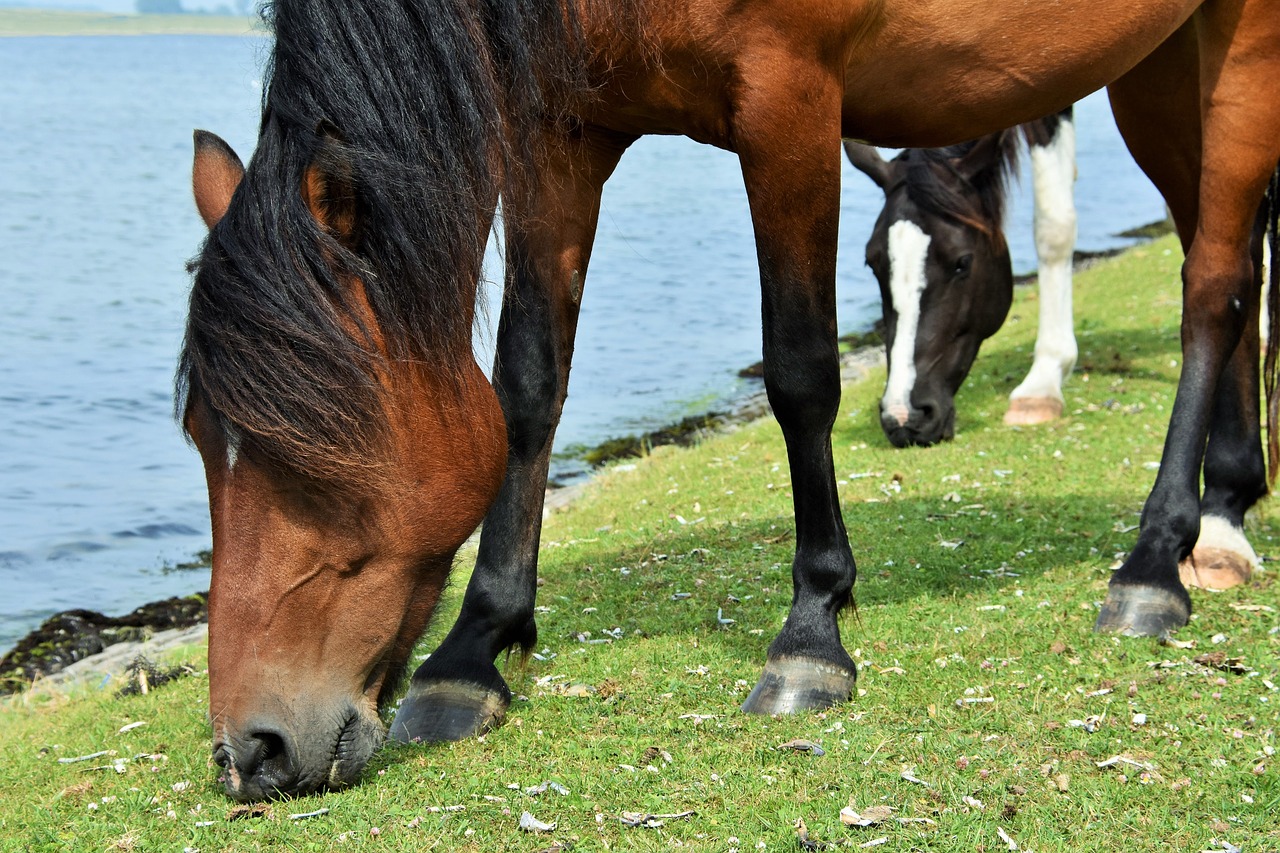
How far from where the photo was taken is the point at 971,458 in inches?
284

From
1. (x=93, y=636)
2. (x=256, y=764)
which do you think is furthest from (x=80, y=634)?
(x=256, y=764)

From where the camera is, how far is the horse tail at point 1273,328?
506cm

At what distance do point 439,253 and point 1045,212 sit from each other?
260 inches

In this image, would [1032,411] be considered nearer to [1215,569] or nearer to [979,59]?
[1215,569]

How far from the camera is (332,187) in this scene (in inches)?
107

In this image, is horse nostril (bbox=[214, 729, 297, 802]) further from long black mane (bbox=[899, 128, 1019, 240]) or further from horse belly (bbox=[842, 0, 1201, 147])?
long black mane (bbox=[899, 128, 1019, 240])

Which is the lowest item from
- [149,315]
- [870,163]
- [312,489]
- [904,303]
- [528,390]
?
[149,315]

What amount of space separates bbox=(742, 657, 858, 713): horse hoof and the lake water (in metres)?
1.97

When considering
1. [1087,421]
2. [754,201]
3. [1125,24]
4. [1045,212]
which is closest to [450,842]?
[754,201]

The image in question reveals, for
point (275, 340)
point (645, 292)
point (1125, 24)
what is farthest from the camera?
point (645, 292)

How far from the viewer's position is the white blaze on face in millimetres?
7520

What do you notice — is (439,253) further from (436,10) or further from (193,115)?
(193,115)

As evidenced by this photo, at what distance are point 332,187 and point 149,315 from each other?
48.5 feet

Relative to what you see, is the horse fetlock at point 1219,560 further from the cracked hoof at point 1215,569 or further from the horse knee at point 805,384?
the horse knee at point 805,384
